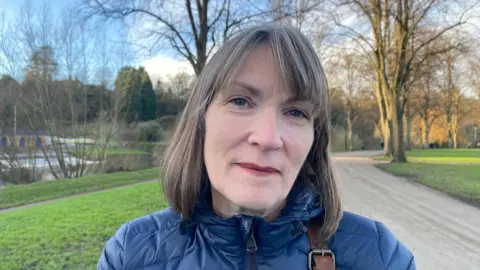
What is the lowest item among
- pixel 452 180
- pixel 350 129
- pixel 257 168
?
pixel 452 180

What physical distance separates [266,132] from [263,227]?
338 mm

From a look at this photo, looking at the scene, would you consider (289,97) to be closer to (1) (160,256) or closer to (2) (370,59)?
(1) (160,256)

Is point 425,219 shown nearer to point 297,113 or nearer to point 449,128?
point 297,113

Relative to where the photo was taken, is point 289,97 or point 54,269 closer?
point 289,97

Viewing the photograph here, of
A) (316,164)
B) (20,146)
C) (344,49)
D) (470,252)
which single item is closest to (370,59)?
(344,49)

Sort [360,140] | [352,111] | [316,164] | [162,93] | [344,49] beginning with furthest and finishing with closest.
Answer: [360,140], [352,111], [162,93], [344,49], [316,164]

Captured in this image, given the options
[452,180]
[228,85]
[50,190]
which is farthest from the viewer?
[50,190]

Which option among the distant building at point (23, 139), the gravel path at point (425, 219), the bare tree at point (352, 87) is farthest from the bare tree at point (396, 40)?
the distant building at point (23, 139)

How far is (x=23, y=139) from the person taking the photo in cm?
1606

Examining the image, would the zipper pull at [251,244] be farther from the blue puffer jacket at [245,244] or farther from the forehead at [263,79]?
the forehead at [263,79]

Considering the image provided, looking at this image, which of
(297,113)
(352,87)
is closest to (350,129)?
(352,87)

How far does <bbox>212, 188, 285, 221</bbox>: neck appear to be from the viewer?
121 centimetres

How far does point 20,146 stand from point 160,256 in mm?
17195

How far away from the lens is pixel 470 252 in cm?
494
